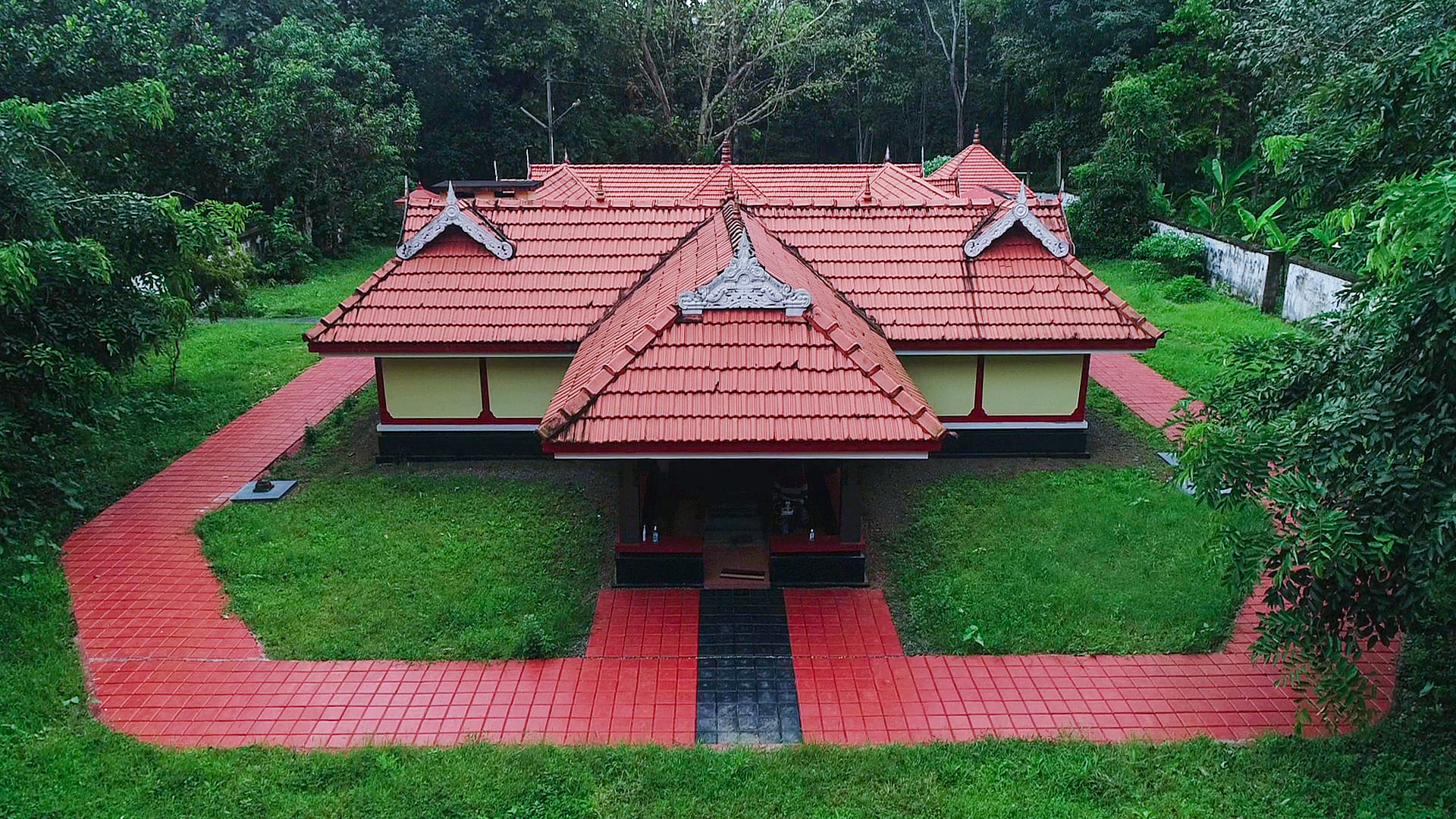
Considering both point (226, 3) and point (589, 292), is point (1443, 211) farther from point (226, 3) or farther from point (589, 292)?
point (226, 3)

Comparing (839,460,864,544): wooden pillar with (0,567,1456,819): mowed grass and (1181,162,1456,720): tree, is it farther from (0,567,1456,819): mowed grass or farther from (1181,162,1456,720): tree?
(1181,162,1456,720): tree

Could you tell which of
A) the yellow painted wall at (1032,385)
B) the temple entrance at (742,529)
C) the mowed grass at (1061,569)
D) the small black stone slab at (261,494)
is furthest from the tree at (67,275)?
the yellow painted wall at (1032,385)

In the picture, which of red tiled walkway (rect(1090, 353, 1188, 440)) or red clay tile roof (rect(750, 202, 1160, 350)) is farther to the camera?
red tiled walkway (rect(1090, 353, 1188, 440))

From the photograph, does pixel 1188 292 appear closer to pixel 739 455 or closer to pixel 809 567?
pixel 809 567

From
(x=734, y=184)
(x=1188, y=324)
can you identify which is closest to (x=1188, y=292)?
(x=1188, y=324)

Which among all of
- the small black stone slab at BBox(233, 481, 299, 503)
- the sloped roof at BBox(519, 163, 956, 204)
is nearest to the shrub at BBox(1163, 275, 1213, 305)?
the sloped roof at BBox(519, 163, 956, 204)

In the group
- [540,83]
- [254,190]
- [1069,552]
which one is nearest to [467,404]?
[1069,552]
